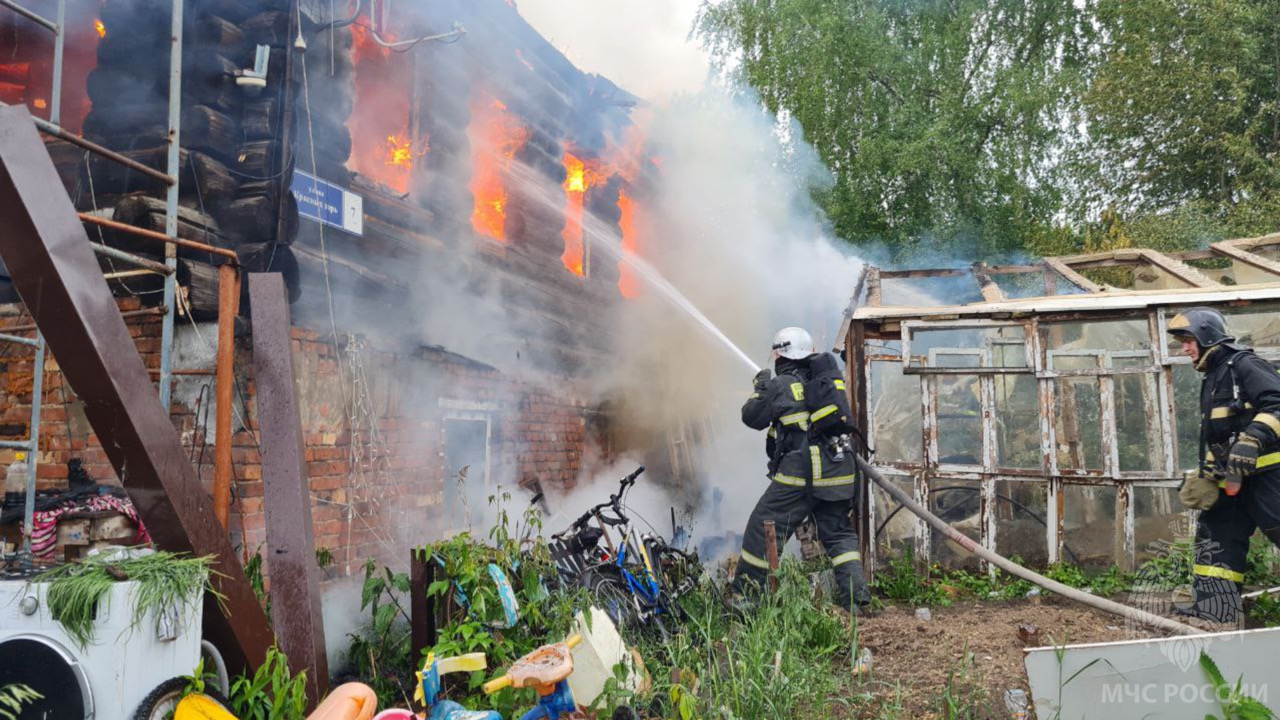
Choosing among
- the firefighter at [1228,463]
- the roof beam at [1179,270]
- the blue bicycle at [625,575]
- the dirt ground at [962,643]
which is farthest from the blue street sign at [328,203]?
the roof beam at [1179,270]

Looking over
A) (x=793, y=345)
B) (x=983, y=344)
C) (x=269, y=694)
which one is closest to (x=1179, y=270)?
(x=983, y=344)

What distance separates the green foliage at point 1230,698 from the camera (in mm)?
3207

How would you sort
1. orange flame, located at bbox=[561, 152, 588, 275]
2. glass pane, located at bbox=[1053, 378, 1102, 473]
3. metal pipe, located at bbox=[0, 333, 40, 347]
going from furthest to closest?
orange flame, located at bbox=[561, 152, 588, 275]
glass pane, located at bbox=[1053, 378, 1102, 473]
metal pipe, located at bbox=[0, 333, 40, 347]

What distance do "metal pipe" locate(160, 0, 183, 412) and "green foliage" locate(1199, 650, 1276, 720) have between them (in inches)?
193

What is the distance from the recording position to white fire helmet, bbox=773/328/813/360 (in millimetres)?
6435

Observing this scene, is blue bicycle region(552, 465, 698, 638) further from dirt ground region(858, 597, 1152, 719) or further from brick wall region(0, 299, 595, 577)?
brick wall region(0, 299, 595, 577)

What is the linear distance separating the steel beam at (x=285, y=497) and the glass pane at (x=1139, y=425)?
6.24 m

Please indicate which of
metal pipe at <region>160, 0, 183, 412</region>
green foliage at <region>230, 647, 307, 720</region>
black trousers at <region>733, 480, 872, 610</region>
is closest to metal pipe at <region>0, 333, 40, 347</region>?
metal pipe at <region>160, 0, 183, 412</region>

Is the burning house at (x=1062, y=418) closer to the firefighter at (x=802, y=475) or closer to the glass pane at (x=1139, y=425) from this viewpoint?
the glass pane at (x=1139, y=425)

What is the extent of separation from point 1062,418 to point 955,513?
1.53m

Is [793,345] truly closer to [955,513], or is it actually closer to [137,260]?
[955,513]

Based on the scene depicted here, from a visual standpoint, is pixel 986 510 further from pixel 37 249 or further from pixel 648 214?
pixel 648 214

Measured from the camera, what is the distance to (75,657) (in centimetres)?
290

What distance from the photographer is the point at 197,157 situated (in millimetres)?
5348
